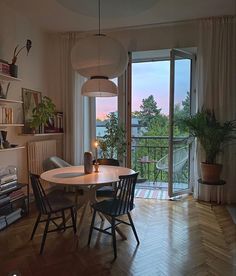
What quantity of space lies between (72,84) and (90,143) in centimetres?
116

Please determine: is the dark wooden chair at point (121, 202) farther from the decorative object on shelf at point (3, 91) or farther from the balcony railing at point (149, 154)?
the balcony railing at point (149, 154)

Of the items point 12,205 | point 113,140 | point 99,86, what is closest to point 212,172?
point 113,140

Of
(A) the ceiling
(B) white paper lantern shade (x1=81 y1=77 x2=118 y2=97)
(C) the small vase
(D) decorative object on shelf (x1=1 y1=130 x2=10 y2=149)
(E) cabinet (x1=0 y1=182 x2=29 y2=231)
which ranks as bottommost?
(E) cabinet (x1=0 y1=182 x2=29 y2=231)

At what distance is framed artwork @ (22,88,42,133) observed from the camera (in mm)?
4043

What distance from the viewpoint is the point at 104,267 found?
92.4 inches

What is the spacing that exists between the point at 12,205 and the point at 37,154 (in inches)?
40.1

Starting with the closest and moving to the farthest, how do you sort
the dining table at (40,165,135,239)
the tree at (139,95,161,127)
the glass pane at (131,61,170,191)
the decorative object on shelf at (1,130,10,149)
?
the dining table at (40,165,135,239)
the decorative object on shelf at (1,130,10,149)
the glass pane at (131,61,170,191)
the tree at (139,95,161,127)

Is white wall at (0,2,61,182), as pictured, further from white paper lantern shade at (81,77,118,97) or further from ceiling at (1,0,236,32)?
white paper lantern shade at (81,77,118,97)

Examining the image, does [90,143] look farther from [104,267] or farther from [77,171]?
[104,267]

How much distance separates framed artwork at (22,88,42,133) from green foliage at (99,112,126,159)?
1.25 m

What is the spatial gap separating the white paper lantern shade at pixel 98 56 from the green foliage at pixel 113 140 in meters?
2.20

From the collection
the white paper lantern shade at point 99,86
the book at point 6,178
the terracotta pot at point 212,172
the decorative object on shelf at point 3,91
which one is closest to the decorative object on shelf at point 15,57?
the decorative object on shelf at point 3,91

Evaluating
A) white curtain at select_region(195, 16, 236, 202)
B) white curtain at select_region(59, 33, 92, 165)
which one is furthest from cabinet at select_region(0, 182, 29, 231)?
white curtain at select_region(195, 16, 236, 202)

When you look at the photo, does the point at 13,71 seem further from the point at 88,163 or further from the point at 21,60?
the point at 88,163
